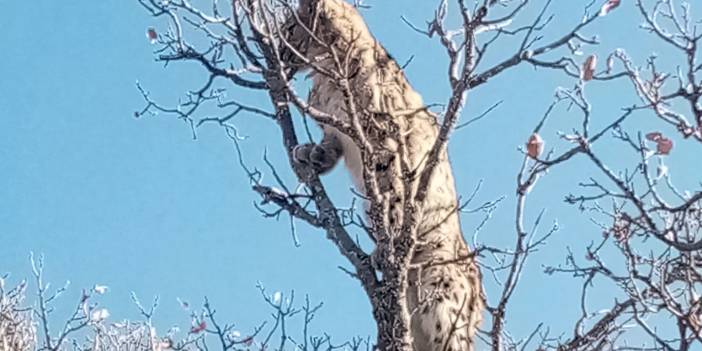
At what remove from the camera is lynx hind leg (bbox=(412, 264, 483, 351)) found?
4672 millimetres

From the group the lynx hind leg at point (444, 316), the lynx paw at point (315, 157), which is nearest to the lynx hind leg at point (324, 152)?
the lynx paw at point (315, 157)

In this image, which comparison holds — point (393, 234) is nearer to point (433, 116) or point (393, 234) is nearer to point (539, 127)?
point (539, 127)

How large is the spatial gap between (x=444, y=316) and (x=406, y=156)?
0.92 metres

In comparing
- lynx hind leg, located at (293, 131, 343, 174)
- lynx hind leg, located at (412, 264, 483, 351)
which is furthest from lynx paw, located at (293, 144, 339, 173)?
lynx hind leg, located at (412, 264, 483, 351)

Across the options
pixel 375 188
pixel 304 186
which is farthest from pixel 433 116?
pixel 375 188

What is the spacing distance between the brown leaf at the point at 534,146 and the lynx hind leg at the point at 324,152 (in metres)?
1.34

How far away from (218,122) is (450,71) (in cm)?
108

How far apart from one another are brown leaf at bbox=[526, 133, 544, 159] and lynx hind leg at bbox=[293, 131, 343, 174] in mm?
1339

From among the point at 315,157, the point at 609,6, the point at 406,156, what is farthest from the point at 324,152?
the point at 609,6

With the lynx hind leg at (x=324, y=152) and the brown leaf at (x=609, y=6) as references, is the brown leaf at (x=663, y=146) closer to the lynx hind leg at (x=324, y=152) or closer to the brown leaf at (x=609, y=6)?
the brown leaf at (x=609, y=6)

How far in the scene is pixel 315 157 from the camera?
502cm

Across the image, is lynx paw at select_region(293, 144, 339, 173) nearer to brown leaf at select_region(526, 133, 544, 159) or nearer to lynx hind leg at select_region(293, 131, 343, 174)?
lynx hind leg at select_region(293, 131, 343, 174)

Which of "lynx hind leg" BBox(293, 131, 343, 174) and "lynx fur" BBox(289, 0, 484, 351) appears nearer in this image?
"lynx fur" BBox(289, 0, 484, 351)

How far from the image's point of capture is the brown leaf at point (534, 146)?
3.45 meters
